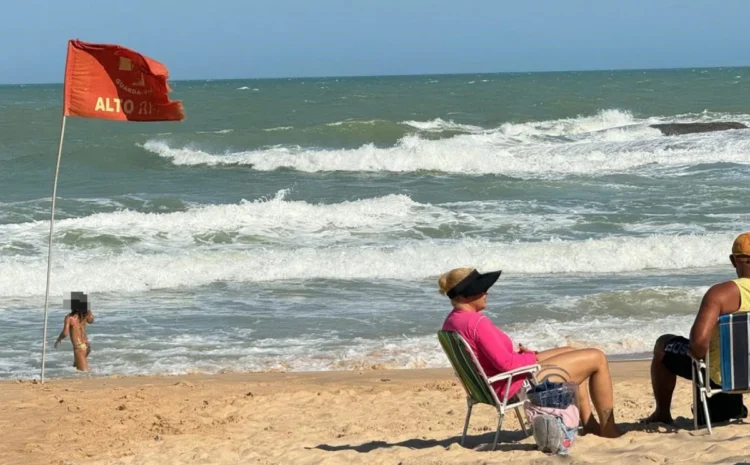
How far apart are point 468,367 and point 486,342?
0.18 meters

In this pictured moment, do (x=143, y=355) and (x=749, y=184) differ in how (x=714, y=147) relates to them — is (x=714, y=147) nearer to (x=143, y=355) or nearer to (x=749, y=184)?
(x=749, y=184)

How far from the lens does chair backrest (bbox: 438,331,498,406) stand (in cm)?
529

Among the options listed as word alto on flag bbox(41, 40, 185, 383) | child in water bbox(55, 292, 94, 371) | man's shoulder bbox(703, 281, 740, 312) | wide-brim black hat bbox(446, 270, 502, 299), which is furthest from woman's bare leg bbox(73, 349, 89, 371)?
man's shoulder bbox(703, 281, 740, 312)

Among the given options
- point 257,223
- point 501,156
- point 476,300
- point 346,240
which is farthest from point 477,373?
point 501,156

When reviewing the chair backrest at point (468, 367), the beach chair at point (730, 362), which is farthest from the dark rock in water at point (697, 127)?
the chair backrest at point (468, 367)

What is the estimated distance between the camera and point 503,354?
5340 millimetres

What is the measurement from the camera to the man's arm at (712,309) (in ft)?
17.6

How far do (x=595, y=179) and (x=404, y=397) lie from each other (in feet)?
58.6

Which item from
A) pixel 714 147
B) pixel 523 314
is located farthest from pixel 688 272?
pixel 714 147

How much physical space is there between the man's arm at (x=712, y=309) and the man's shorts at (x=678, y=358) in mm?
283

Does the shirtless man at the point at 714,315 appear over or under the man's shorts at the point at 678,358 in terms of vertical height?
over

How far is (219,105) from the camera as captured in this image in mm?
53531

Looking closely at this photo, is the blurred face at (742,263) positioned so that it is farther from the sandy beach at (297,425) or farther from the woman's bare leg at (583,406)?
the woman's bare leg at (583,406)

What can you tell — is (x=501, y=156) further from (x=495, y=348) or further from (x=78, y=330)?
(x=495, y=348)
